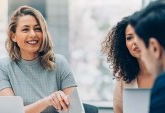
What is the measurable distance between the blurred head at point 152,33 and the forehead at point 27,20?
4.32ft

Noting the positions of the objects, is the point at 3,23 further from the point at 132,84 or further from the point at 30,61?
the point at 132,84

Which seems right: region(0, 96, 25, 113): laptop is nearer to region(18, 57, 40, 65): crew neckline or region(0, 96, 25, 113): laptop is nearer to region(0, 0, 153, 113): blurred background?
region(18, 57, 40, 65): crew neckline

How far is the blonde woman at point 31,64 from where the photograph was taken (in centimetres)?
237

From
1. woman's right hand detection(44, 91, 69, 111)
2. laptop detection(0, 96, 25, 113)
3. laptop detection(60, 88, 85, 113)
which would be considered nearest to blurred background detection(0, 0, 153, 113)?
woman's right hand detection(44, 91, 69, 111)

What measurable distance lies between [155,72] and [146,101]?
46cm

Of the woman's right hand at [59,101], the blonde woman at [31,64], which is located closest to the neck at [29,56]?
the blonde woman at [31,64]

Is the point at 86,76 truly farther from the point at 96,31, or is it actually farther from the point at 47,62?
the point at 47,62

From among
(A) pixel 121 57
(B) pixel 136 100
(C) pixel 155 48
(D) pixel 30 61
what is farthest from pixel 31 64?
(C) pixel 155 48

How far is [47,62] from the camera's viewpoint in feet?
7.89

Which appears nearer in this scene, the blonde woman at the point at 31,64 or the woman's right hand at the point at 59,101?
the woman's right hand at the point at 59,101

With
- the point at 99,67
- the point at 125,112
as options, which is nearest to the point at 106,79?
the point at 99,67

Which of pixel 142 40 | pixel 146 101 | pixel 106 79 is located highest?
pixel 142 40

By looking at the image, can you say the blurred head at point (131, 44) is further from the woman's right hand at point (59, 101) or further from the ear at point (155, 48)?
the ear at point (155, 48)

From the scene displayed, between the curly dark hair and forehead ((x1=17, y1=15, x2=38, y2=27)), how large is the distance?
1.76ft
